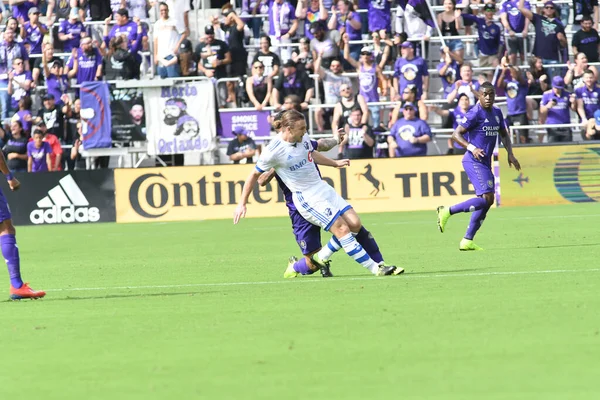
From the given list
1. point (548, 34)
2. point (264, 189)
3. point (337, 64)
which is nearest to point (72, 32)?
point (264, 189)

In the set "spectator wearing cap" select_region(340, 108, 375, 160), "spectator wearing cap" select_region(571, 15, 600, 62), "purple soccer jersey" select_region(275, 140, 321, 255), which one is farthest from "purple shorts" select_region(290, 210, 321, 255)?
"spectator wearing cap" select_region(571, 15, 600, 62)

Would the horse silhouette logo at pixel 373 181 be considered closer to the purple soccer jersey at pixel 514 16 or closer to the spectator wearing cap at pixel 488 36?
the spectator wearing cap at pixel 488 36

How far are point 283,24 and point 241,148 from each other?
3.65 metres

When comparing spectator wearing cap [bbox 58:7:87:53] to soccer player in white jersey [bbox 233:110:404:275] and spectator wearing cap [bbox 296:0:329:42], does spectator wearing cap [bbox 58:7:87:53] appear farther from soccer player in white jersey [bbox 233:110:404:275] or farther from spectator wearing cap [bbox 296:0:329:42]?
soccer player in white jersey [bbox 233:110:404:275]

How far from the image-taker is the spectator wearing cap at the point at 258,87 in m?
27.1

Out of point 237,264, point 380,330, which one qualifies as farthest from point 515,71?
point 380,330

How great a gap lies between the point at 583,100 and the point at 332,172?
19.0 feet

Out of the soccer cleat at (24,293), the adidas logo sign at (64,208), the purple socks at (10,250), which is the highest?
the purple socks at (10,250)

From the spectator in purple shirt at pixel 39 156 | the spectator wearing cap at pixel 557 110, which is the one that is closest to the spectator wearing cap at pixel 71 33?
the spectator in purple shirt at pixel 39 156

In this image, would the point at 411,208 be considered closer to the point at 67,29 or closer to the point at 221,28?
the point at 221,28

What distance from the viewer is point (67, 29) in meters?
29.8

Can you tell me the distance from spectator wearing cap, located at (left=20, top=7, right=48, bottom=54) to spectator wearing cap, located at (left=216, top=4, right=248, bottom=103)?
4902 mm

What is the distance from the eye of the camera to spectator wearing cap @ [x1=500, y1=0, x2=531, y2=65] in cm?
2798

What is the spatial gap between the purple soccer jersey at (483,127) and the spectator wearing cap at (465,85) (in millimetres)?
9210
